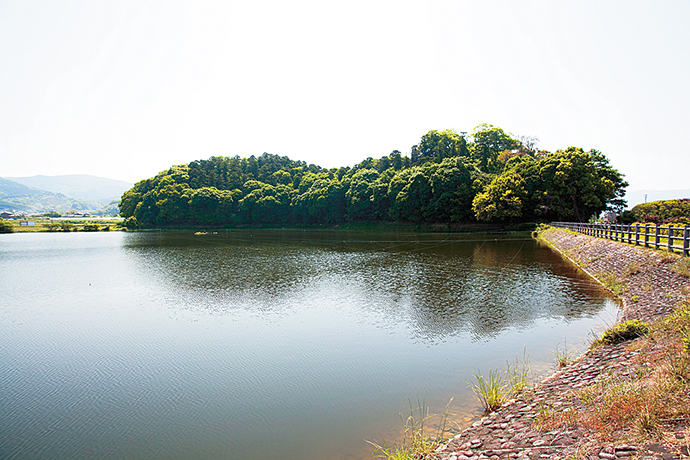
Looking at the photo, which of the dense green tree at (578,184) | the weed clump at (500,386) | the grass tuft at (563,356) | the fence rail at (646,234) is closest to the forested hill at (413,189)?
the dense green tree at (578,184)

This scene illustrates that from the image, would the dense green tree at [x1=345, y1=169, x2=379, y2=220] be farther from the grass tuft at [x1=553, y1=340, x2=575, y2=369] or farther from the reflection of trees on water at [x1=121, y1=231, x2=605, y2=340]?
the grass tuft at [x1=553, y1=340, x2=575, y2=369]

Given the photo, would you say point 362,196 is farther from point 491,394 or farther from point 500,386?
point 491,394

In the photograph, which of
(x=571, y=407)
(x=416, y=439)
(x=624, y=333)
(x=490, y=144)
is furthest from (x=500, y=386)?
(x=490, y=144)

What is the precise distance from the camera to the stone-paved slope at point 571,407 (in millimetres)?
5016

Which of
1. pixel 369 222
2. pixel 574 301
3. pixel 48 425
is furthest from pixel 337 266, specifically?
pixel 369 222

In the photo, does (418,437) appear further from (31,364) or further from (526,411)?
(31,364)

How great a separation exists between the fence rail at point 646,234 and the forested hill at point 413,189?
21863 mm

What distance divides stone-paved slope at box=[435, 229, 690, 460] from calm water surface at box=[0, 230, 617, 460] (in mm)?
931

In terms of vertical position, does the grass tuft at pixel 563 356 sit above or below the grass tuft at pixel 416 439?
above

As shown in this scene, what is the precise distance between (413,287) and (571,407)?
551 inches

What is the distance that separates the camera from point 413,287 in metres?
20.3

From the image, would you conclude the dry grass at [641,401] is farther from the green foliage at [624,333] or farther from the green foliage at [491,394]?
the green foliage at [624,333]

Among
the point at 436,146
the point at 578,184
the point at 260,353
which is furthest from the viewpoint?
the point at 436,146

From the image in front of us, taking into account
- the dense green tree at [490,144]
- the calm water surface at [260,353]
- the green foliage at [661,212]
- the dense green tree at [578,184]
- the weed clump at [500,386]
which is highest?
the dense green tree at [490,144]
